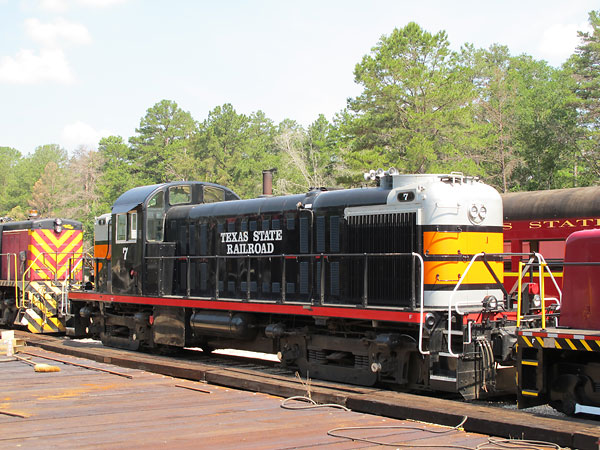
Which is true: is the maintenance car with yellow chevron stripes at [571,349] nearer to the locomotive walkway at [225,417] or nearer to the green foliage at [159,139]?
the locomotive walkway at [225,417]

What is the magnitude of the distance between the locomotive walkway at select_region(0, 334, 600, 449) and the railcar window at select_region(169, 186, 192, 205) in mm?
5827

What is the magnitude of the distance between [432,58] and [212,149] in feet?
86.4

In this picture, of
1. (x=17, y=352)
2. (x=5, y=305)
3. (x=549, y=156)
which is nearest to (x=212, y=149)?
(x=549, y=156)

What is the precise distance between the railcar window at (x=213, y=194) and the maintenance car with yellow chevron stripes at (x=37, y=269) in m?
5.63

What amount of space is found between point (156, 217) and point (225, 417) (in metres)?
8.30

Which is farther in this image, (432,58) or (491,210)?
(432,58)

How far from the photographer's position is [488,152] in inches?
1529

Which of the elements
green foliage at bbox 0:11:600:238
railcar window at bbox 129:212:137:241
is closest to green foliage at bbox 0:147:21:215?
green foliage at bbox 0:11:600:238

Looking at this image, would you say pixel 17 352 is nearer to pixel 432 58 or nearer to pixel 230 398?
pixel 230 398

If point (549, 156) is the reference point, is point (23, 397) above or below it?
below

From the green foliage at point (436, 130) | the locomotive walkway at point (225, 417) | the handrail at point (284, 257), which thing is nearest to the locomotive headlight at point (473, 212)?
the handrail at point (284, 257)

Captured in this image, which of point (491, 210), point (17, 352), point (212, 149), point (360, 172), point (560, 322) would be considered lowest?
point (17, 352)

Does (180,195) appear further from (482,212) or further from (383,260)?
(482,212)

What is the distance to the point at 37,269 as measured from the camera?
2089cm
